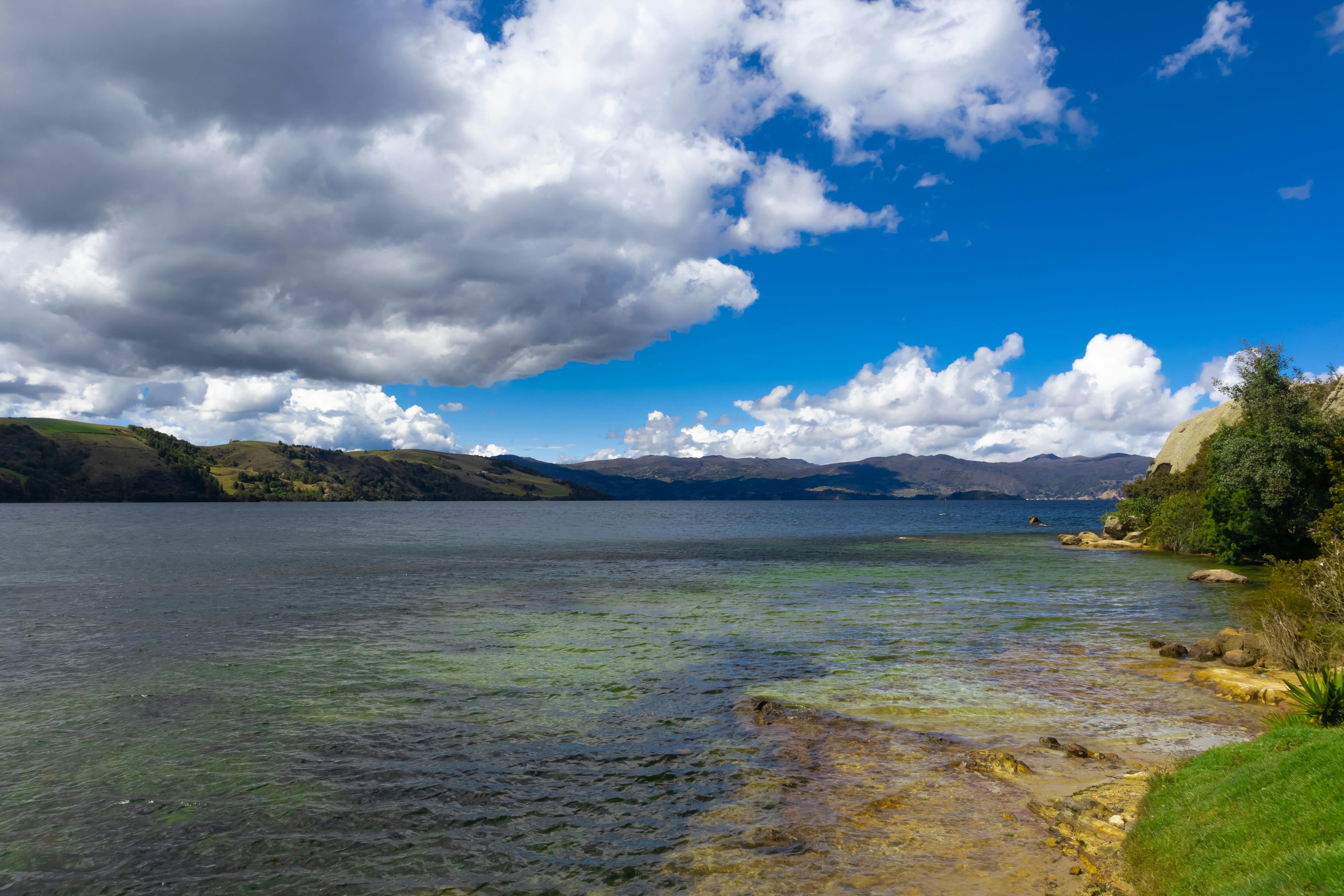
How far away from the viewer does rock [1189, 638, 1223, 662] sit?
28594mm

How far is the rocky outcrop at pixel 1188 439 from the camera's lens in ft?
319

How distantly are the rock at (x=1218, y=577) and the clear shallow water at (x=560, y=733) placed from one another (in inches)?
261

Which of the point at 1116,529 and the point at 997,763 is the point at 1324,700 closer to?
the point at 997,763

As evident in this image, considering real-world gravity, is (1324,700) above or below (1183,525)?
above

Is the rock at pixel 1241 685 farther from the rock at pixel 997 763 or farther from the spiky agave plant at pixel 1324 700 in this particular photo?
the rock at pixel 997 763

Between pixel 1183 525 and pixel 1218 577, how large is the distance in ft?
107

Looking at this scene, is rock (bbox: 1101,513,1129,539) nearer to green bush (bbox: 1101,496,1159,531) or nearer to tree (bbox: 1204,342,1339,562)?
green bush (bbox: 1101,496,1159,531)

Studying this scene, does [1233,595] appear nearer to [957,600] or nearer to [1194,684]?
[957,600]

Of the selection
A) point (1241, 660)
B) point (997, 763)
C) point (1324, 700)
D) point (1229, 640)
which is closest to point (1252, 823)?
point (1324, 700)

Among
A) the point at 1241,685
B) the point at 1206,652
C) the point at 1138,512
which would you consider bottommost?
the point at 1206,652

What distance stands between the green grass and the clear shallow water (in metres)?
1.75

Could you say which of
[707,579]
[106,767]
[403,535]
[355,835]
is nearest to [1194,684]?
[355,835]

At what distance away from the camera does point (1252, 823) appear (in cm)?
992

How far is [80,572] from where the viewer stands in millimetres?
62250
